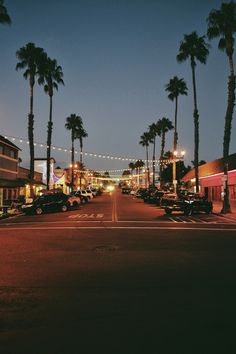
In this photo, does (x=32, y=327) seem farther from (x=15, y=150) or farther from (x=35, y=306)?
(x=15, y=150)

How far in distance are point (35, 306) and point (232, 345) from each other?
3239mm

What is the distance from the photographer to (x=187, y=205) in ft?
95.7

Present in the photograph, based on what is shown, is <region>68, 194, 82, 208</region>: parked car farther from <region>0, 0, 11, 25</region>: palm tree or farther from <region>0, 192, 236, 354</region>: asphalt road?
<region>0, 192, 236, 354</region>: asphalt road

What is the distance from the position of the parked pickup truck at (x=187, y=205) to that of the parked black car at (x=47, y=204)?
858 centimetres

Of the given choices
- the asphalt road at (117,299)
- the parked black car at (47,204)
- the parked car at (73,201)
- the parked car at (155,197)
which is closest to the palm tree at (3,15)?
the parked black car at (47,204)

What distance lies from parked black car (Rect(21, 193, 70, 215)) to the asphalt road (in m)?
18.0

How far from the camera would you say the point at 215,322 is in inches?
231

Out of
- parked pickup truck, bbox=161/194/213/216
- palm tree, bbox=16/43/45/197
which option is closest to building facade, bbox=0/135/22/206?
palm tree, bbox=16/43/45/197

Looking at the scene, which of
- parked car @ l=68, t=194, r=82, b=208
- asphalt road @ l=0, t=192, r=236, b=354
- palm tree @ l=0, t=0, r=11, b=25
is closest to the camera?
asphalt road @ l=0, t=192, r=236, b=354

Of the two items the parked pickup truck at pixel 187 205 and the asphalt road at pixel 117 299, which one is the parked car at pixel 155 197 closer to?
the parked pickup truck at pixel 187 205

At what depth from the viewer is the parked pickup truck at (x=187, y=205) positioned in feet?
95.9

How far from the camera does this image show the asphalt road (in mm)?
5172

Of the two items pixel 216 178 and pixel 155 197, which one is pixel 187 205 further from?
pixel 216 178

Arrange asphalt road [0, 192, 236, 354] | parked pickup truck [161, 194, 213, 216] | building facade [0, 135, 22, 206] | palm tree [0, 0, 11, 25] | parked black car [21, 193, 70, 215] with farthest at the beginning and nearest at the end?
1. building facade [0, 135, 22, 206]
2. parked black car [21, 193, 70, 215]
3. parked pickup truck [161, 194, 213, 216]
4. palm tree [0, 0, 11, 25]
5. asphalt road [0, 192, 236, 354]
